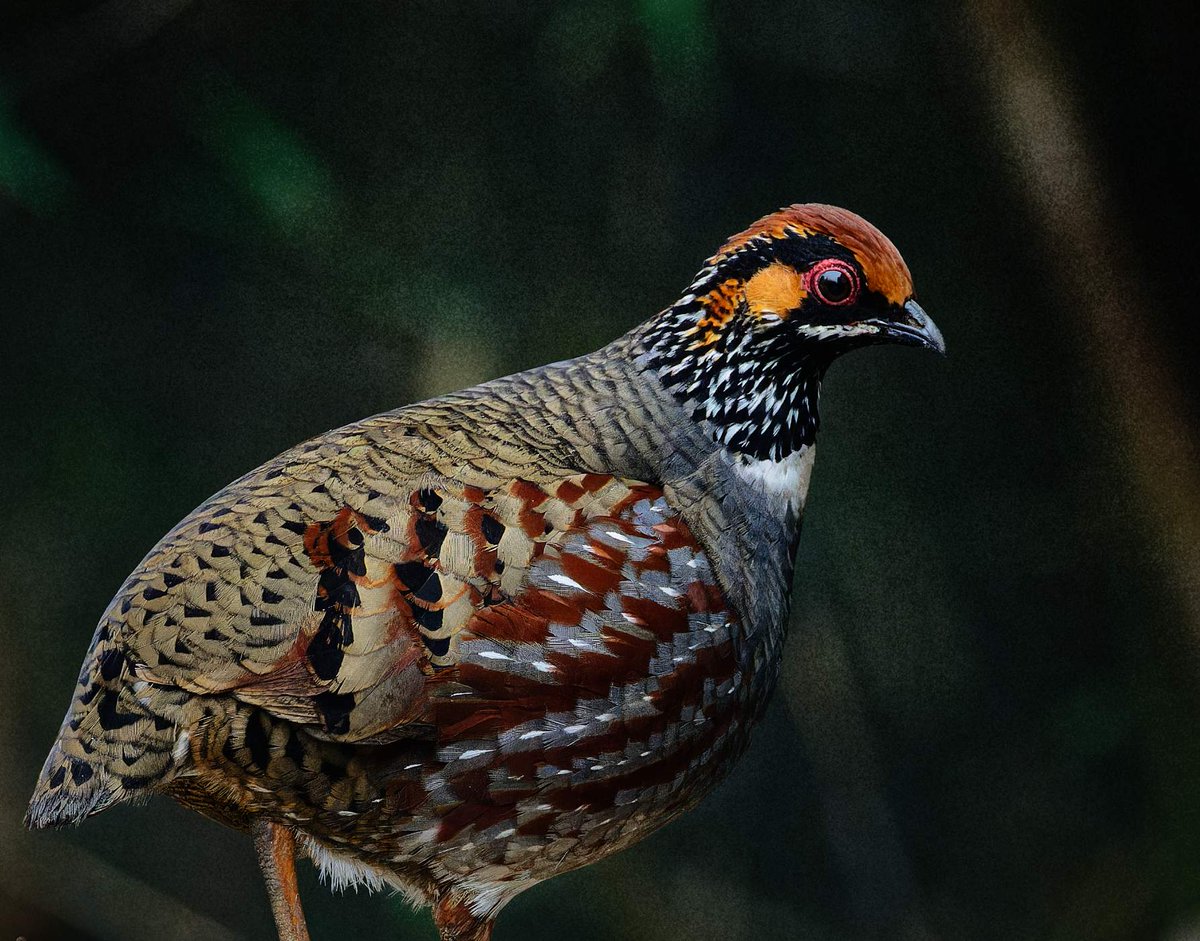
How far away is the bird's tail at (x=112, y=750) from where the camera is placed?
1.85 metres

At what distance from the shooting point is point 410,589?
6.36 feet

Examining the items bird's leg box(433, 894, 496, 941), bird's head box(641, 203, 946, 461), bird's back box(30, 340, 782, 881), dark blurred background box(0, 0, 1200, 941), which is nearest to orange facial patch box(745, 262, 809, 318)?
bird's head box(641, 203, 946, 461)

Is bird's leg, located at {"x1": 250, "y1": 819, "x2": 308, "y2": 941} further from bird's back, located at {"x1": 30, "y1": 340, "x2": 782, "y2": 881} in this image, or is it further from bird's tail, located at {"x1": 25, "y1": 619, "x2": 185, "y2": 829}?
bird's tail, located at {"x1": 25, "y1": 619, "x2": 185, "y2": 829}

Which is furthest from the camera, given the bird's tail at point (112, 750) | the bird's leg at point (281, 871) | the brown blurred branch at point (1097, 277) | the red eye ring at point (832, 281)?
the brown blurred branch at point (1097, 277)

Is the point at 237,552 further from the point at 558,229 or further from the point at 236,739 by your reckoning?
the point at 558,229

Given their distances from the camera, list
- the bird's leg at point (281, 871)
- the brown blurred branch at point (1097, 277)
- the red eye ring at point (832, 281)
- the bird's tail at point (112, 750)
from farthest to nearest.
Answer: the brown blurred branch at point (1097, 277) < the red eye ring at point (832, 281) < the bird's leg at point (281, 871) < the bird's tail at point (112, 750)

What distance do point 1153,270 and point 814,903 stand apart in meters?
1.83

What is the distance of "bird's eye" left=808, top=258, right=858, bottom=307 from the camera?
224cm

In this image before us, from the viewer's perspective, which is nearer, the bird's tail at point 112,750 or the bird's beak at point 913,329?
the bird's tail at point 112,750

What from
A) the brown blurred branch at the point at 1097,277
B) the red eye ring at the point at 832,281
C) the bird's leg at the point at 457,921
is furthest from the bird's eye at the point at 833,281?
the bird's leg at the point at 457,921

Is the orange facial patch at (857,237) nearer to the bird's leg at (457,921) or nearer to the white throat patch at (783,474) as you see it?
the white throat patch at (783,474)

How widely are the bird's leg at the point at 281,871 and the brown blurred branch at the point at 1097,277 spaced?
223 cm

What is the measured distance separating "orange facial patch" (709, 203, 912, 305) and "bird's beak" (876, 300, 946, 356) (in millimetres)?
31

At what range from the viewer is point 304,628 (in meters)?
1.89
